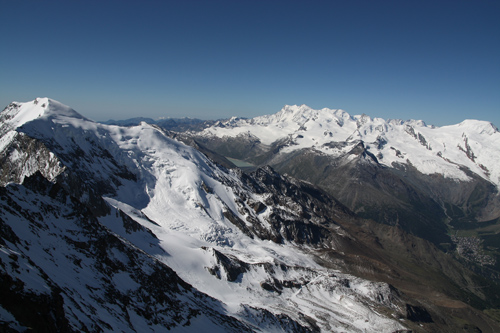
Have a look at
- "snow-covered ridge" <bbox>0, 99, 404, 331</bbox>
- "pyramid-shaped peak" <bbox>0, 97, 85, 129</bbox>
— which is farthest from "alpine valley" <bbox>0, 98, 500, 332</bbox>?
"pyramid-shaped peak" <bbox>0, 97, 85, 129</bbox>

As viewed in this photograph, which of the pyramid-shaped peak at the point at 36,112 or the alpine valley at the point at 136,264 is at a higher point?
the pyramid-shaped peak at the point at 36,112

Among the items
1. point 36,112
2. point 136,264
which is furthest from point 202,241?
point 36,112

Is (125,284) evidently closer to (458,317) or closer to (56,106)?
(56,106)

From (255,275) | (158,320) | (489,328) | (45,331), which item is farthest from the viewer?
(489,328)

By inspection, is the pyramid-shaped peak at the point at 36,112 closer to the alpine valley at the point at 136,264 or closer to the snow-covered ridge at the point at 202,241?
the snow-covered ridge at the point at 202,241

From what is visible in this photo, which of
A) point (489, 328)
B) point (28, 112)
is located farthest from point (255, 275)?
point (28, 112)

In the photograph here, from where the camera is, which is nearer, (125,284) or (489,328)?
(125,284)

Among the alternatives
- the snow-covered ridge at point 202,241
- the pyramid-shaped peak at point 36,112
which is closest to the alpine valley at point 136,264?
the snow-covered ridge at point 202,241

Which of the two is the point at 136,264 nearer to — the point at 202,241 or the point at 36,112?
the point at 202,241

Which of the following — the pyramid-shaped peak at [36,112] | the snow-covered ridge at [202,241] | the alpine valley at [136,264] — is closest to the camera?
the alpine valley at [136,264]

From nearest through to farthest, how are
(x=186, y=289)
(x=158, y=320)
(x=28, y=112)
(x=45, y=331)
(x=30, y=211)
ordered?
(x=45, y=331)
(x=158, y=320)
(x=30, y=211)
(x=186, y=289)
(x=28, y=112)

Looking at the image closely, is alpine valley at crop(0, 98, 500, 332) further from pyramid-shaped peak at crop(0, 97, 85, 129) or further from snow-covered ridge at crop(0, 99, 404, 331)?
pyramid-shaped peak at crop(0, 97, 85, 129)
